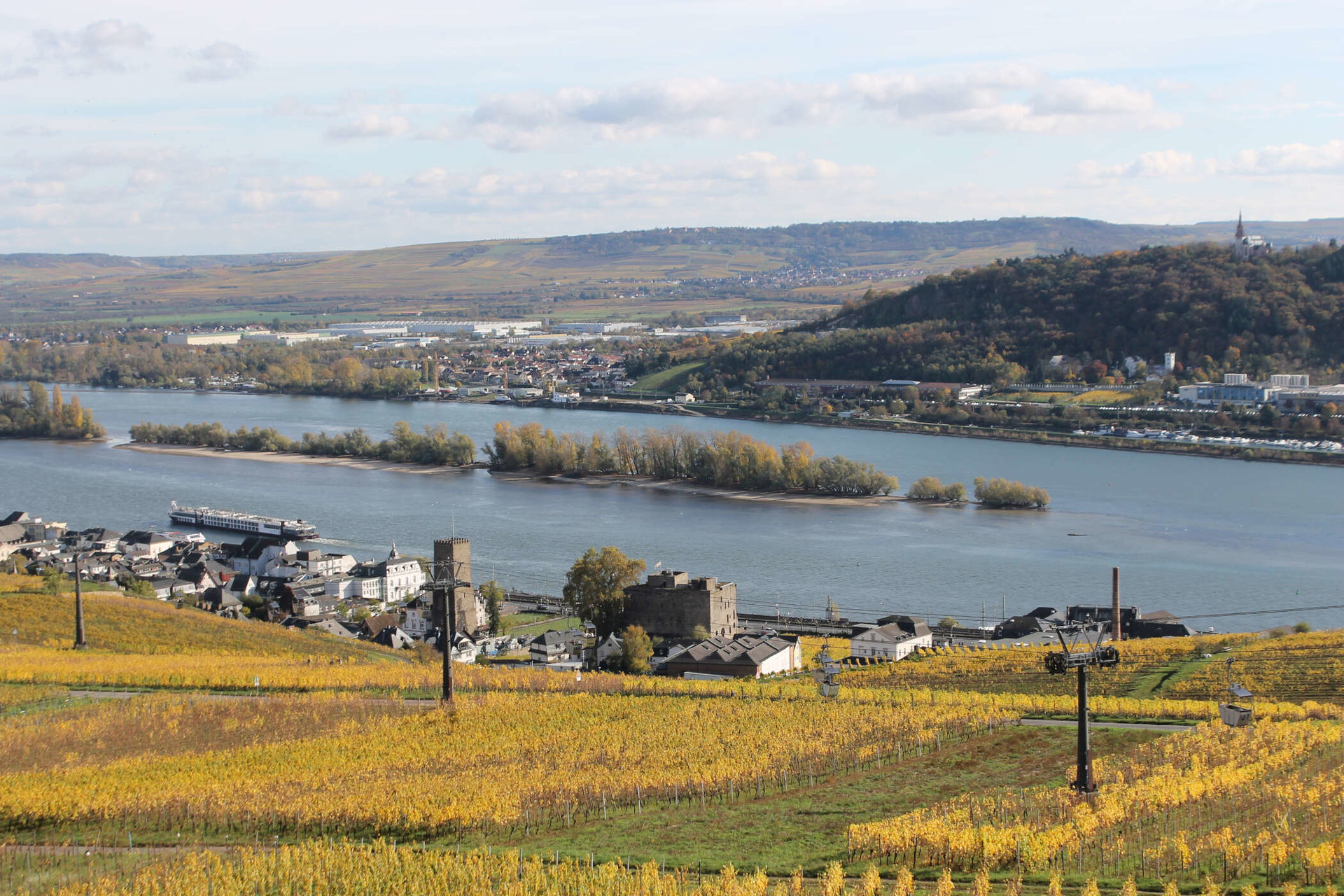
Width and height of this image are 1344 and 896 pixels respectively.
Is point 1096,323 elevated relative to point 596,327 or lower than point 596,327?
elevated

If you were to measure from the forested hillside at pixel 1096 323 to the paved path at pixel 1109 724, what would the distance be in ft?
123

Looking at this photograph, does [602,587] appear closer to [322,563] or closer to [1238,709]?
[322,563]

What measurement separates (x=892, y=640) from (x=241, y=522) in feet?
50.1

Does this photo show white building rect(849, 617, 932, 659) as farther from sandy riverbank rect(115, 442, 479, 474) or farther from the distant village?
sandy riverbank rect(115, 442, 479, 474)

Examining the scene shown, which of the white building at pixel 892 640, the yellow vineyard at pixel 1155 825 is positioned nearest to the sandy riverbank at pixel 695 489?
the white building at pixel 892 640

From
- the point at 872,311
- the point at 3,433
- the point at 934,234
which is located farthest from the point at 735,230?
the point at 3,433

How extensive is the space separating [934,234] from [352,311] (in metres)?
61.6

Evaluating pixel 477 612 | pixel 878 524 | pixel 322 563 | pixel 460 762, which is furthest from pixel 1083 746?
pixel 878 524

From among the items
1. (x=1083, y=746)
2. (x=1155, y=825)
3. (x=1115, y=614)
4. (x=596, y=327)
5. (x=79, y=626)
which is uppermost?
(x=596, y=327)

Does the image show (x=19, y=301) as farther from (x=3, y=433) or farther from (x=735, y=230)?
(x=3, y=433)

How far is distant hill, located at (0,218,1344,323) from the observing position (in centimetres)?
11156

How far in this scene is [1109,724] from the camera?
10.3 m

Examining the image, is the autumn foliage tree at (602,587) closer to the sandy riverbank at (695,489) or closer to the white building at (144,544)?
the white building at (144,544)

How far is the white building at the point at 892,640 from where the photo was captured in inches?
634
